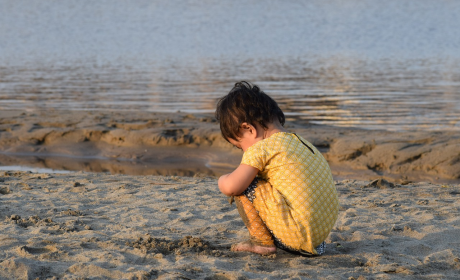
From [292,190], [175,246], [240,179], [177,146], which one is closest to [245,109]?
[240,179]

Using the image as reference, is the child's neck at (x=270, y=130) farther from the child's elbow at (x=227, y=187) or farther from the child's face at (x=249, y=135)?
the child's elbow at (x=227, y=187)

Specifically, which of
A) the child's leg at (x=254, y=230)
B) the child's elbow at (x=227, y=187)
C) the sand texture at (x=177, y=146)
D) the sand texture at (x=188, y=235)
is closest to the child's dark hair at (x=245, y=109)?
the child's elbow at (x=227, y=187)

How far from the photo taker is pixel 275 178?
2877 mm

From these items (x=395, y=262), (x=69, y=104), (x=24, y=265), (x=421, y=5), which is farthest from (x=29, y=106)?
(x=421, y=5)

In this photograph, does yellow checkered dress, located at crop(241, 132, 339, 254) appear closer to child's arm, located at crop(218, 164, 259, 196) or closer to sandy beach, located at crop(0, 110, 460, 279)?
child's arm, located at crop(218, 164, 259, 196)

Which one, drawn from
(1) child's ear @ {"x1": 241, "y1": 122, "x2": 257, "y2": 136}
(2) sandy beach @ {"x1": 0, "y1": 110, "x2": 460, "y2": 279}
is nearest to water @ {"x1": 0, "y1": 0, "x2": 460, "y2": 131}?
(2) sandy beach @ {"x1": 0, "y1": 110, "x2": 460, "y2": 279}

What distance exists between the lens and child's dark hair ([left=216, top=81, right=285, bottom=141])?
2826 millimetres

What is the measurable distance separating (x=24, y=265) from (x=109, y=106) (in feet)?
27.3

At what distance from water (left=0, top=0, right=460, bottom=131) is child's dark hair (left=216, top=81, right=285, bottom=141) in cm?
560

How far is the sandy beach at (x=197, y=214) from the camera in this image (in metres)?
2.78

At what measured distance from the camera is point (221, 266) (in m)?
2.81

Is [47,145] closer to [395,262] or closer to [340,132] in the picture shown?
→ [340,132]

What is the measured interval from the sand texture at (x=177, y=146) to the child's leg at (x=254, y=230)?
3.33 m

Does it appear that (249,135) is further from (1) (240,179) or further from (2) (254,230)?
(2) (254,230)
